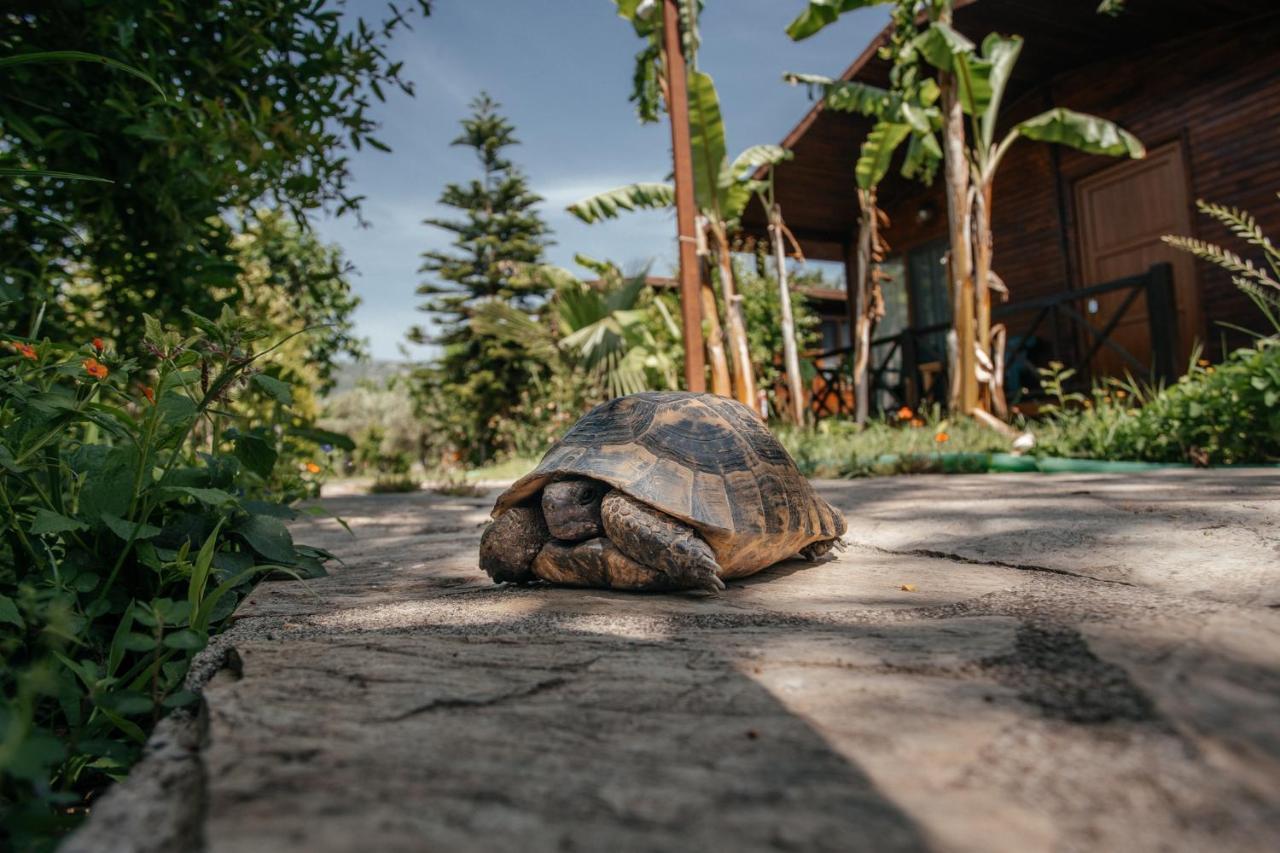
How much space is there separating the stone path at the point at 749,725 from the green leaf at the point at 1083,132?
25.9 feet

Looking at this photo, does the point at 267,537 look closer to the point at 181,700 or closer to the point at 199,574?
the point at 199,574

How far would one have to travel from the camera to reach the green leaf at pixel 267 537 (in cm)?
211

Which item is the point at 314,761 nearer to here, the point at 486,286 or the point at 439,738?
the point at 439,738

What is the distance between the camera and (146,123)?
2660 millimetres

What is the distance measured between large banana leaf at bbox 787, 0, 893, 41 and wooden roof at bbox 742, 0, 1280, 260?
1788mm

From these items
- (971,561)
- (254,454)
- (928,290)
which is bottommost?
(971,561)

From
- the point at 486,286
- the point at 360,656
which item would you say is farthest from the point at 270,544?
the point at 486,286

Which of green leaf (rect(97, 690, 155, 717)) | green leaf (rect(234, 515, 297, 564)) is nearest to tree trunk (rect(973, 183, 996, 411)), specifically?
green leaf (rect(234, 515, 297, 564))

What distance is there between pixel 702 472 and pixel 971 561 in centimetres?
94

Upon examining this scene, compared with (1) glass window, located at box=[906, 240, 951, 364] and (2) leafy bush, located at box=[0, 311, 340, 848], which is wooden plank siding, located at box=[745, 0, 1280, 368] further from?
(2) leafy bush, located at box=[0, 311, 340, 848]

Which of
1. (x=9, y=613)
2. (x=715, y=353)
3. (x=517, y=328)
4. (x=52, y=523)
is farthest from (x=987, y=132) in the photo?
(x=517, y=328)

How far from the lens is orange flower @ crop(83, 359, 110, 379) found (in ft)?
5.76

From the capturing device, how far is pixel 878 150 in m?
9.36

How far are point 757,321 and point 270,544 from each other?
10853mm
